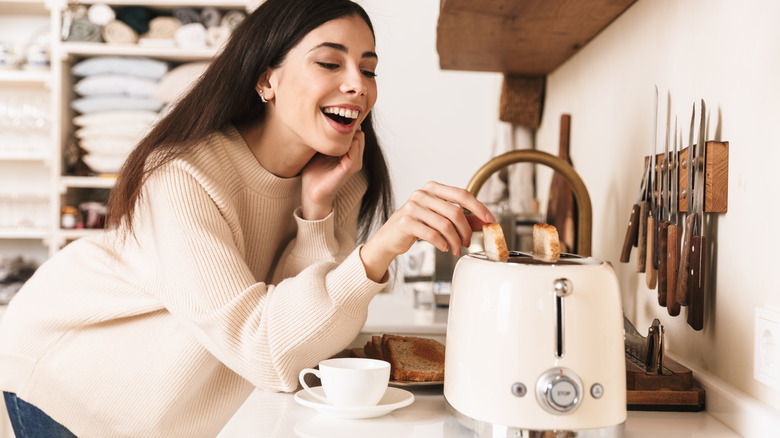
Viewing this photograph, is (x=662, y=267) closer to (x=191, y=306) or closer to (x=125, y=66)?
(x=191, y=306)

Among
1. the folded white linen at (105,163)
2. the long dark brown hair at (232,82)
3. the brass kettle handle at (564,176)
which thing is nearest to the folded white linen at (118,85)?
the folded white linen at (105,163)

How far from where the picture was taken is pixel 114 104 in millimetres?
2787

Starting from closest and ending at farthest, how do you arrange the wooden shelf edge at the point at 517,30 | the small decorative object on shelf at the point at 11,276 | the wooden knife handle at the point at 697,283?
the wooden knife handle at the point at 697,283, the wooden shelf edge at the point at 517,30, the small decorative object on shelf at the point at 11,276

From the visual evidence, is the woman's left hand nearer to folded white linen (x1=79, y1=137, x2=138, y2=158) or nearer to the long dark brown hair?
the long dark brown hair

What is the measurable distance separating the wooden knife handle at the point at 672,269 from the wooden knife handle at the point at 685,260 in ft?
0.10

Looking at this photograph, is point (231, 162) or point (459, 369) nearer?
point (459, 369)

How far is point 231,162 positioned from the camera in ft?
3.77

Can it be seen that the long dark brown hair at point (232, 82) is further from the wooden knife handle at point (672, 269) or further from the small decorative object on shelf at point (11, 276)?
the small decorative object on shelf at point (11, 276)

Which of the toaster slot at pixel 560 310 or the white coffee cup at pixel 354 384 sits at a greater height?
the toaster slot at pixel 560 310

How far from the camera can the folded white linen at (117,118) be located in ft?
9.12

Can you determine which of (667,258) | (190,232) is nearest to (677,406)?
(667,258)

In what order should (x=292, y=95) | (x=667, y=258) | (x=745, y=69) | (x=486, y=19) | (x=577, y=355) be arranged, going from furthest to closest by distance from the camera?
(x=486, y=19)
(x=292, y=95)
(x=667, y=258)
(x=745, y=69)
(x=577, y=355)

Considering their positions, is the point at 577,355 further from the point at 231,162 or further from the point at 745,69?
the point at 231,162

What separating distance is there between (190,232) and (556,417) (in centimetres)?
56
